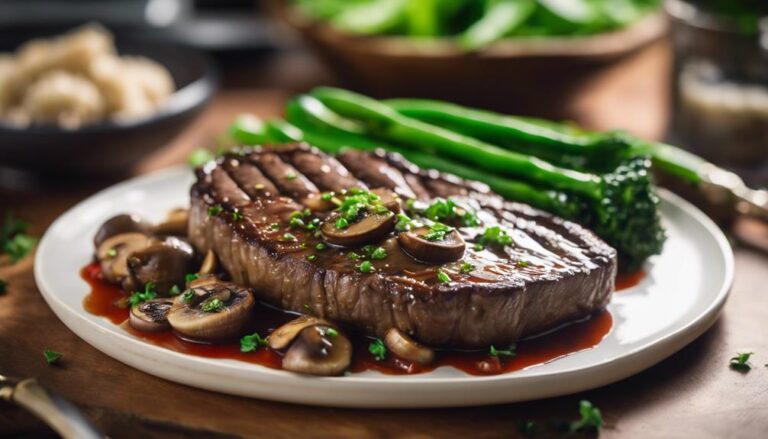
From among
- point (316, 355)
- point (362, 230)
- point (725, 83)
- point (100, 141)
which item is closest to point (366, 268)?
point (362, 230)

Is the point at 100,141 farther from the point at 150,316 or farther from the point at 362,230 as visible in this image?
the point at 362,230

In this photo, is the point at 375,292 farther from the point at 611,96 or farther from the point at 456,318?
the point at 611,96

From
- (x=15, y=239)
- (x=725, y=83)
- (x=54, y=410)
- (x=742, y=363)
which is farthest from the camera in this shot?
(x=725, y=83)

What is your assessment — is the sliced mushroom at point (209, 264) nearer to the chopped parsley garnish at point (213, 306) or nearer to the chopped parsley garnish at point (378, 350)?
the chopped parsley garnish at point (213, 306)

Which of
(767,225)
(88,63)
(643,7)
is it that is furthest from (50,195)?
(643,7)

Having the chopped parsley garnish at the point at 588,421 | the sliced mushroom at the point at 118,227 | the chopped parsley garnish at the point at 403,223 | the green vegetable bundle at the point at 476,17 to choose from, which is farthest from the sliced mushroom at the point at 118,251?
the green vegetable bundle at the point at 476,17

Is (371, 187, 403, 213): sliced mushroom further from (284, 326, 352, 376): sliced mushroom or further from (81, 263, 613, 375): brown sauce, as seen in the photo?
(284, 326, 352, 376): sliced mushroom

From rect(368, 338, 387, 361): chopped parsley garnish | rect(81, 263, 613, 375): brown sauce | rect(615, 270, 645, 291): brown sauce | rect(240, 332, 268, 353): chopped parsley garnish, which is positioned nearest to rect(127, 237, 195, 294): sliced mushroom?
rect(81, 263, 613, 375): brown sauce
